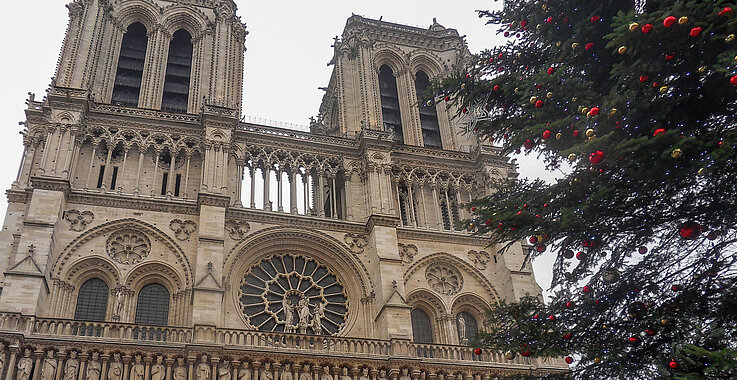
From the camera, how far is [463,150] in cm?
2866

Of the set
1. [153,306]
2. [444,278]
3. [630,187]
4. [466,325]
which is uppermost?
[444,278]

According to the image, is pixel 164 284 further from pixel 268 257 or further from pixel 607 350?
pixel 607 350

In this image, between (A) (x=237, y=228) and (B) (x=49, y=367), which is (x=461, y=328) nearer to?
(A) (x=237, y=228)

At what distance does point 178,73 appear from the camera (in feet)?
92.7

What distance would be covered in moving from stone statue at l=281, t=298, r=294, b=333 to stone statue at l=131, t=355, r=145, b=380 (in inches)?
185

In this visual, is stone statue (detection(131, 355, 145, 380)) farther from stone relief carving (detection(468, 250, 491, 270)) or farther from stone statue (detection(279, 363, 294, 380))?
stone relief carving (detection(468, 250, 491, 270))

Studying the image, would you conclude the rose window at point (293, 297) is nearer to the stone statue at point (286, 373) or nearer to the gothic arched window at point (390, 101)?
the stone statue at point (286, 373)

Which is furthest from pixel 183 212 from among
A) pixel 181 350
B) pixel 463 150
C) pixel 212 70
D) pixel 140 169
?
pixel 463 150

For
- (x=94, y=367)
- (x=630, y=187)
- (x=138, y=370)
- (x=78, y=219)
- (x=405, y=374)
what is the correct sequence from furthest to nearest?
(x=78, y=219), (x=405, y=374), (x=138, y=370), (x=94, y=367), (x=630, y=187)

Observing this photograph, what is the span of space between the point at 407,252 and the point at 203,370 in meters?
8.93

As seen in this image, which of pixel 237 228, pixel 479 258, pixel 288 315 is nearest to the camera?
pixel 288 315

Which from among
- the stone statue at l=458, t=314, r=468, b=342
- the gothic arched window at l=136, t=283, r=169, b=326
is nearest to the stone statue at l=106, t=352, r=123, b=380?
the gothic arched window at l=136, t=283, r=169, b=326

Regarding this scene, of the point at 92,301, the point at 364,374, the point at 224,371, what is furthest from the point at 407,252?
the point at 92,301

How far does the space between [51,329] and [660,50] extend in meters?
16.6
